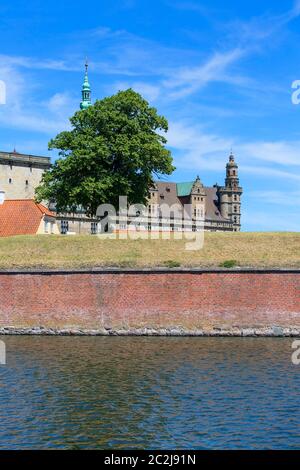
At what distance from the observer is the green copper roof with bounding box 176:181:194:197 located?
359ft

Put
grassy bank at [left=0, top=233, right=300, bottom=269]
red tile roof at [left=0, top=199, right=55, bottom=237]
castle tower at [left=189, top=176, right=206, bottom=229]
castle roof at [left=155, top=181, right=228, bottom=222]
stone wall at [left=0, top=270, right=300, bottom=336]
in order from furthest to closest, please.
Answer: castle tower at [left=189, top=176, right=206, bottom=229] → castle roof at [left=155, top=181, right=228, bottom=222] → red tile roof at [left=0, top=199, right=55, bottom=237] → grassy bank at [left=0, top=233, right=300, bottom=269] → stone wall at [left=0, top=270, right=300, bottom=336]

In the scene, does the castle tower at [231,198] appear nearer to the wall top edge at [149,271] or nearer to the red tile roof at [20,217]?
the red tile roof at [20,217]

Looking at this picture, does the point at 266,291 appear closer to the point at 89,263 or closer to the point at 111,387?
the point at 89,263

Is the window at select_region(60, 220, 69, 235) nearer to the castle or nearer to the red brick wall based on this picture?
the castle

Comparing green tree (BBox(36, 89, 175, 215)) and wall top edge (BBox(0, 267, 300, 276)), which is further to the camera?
green tree (BBox(36, 89, 175, 215))

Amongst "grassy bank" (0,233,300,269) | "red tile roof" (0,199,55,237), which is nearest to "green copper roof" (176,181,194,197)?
"red tile roof" (0,199,55,237)

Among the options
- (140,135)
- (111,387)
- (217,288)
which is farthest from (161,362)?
(140,135)

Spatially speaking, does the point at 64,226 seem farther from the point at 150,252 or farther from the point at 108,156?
the point at 150,252

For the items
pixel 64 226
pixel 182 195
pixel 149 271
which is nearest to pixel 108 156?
pixel 149 271

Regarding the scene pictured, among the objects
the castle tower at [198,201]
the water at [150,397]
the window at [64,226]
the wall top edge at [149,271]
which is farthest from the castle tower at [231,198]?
the water at [150,397]

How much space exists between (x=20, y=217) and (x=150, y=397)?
109 feet

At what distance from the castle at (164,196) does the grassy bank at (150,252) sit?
34.6 m

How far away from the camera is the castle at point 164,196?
77.7 m

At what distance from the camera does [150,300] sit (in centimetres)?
3172
